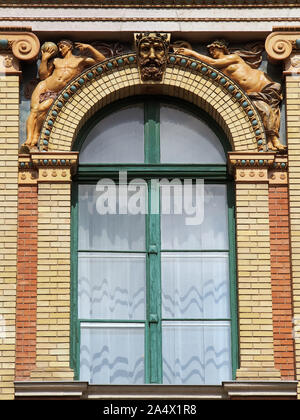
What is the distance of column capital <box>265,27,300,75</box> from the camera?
66.5 ft

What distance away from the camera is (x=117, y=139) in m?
20.5

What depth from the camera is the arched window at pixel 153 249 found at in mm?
19438

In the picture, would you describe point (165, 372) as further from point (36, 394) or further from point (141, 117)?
point (141, 117)

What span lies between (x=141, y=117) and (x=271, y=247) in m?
2.66

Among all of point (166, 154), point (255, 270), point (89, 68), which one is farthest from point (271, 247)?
point (89, 68)

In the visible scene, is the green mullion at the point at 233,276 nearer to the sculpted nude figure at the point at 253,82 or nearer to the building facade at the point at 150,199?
the building facade at the point at 150,199

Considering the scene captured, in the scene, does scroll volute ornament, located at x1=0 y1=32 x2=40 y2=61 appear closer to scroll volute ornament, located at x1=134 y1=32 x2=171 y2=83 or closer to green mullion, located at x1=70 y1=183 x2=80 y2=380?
scroll volute ornament, located at x1=134 y1=32 x2=171 y2=83

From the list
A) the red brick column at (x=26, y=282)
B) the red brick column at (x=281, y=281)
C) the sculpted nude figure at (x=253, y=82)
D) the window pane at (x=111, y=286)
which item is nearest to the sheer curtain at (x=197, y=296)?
the window pane at (x=111, y=286)

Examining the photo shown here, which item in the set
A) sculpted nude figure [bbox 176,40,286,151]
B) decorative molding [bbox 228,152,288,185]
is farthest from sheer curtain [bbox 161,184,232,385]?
sculpted nude figure [bbox 176,40,286,151]

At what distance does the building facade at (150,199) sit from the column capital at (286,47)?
0.08 ft

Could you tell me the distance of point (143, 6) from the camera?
20.4 m

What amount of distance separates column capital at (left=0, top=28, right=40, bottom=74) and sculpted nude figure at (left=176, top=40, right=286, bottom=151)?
199 cm

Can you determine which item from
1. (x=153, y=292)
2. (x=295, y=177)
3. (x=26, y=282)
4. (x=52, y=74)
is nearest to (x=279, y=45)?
(x=295, y=177)

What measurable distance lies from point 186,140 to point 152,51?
1301 mm
